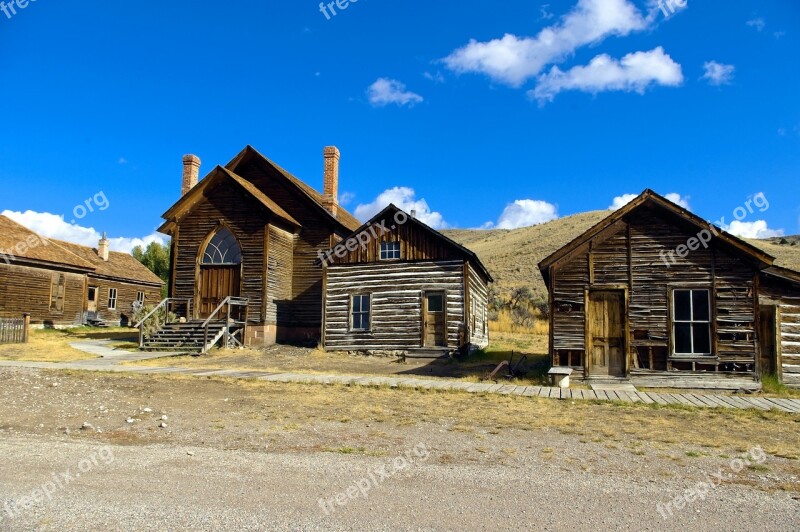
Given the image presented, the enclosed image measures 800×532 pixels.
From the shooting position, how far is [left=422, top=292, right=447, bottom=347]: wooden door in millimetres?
22922

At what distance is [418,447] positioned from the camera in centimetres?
766

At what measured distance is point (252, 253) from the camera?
Result: 84.6 ft

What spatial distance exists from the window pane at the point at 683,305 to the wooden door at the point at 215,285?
17.9 metres

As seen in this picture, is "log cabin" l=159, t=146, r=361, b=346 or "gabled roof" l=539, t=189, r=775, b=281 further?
"log cabin" l=159, t=146, r=361, b=346

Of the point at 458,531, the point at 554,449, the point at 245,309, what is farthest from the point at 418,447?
the point at 245,309

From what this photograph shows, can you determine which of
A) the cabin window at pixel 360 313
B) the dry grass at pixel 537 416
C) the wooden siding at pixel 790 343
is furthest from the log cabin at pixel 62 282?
the wooden siding at pixel 790 343

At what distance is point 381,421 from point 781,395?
982 cm

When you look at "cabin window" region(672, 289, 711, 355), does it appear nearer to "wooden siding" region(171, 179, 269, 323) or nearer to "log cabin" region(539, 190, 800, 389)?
"log cabin" region(539, 190, 800, 389)

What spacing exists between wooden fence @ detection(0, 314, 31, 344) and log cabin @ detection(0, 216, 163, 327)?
8432 millimetres

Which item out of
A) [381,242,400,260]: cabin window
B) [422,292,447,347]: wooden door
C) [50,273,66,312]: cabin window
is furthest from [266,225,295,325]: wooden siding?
[50,273,66,312]: cabin window

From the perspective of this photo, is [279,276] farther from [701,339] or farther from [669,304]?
[701,339]

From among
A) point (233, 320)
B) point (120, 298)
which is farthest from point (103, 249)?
point (233, 320)

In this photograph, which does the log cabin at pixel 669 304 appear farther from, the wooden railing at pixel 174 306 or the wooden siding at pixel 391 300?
the wooden railing at pixel 174 306

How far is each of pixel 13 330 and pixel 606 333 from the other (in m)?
23.8
